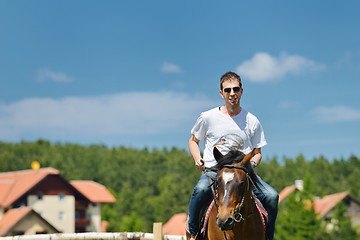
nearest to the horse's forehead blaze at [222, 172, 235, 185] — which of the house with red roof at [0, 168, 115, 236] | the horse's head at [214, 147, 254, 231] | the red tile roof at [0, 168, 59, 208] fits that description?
the horse's head at [214, 147, 254, 231]

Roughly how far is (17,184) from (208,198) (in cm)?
6207

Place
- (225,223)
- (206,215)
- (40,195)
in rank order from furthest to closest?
(40,195), (206,215), (225,223)

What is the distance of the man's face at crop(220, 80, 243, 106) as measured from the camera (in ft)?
22.8

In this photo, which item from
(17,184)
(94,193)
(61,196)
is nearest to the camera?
(17,184)

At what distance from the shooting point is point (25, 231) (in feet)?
167

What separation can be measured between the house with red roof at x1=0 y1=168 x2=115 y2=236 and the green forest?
16039 mm

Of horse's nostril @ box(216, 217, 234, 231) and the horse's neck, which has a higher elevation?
the horse's neck

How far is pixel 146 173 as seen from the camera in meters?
139

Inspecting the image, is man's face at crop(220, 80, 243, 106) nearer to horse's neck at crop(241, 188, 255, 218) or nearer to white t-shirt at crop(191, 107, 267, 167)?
white t-shirt at crop(191, 107, 267, 167)

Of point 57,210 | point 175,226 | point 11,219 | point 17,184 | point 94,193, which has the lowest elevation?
point 175,226

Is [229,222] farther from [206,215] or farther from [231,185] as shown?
[206,215]

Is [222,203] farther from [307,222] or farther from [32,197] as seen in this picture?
[32,197]

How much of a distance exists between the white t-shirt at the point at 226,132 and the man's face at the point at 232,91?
243 millimetres

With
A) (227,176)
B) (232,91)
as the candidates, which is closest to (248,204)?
(227,176)
